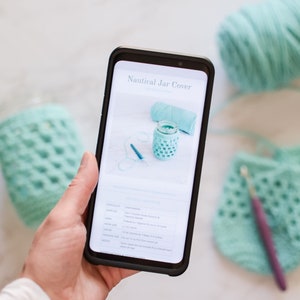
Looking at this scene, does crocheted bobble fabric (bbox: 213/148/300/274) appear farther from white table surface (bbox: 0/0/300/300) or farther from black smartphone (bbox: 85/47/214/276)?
black smartphone (bbox: 85/47/214/276)

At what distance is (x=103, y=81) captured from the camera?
2.27 ft

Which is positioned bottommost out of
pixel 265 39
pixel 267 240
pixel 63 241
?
pixel 267 240

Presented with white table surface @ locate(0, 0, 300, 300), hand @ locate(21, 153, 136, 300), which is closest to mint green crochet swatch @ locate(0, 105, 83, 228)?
A: white table surface @ locate(0, 0, 300, 300)

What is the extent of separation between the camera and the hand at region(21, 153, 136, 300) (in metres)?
0.51

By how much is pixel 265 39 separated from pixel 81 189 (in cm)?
28

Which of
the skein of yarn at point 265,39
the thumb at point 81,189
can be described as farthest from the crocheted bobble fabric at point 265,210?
the thumb at point 81,189

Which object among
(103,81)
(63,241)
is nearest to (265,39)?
(103,81)

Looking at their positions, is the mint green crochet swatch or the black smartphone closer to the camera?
the black smartphone

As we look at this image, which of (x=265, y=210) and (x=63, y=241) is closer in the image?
(x=63, y=241)

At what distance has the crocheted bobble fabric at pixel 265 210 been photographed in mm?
670

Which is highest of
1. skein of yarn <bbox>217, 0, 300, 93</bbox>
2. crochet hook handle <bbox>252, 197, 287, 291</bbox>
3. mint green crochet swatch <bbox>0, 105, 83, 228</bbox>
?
skein of yarn <bbox>217, 0, 300, 93</bbox>

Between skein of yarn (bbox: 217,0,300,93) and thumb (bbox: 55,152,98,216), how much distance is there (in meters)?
0.22

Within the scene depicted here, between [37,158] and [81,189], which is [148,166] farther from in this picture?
[37,158]

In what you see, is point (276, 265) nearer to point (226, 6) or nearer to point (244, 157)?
point (244, 157)
